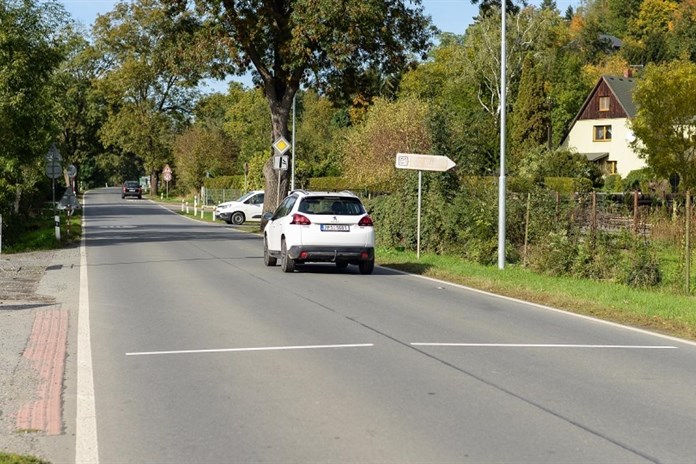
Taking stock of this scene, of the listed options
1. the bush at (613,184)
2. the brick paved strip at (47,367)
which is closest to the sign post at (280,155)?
the brick paved strip at (47,367)

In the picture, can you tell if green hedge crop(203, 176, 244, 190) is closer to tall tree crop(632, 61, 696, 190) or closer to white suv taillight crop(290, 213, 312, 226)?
tall tree crop(632, 61, 696, 190)

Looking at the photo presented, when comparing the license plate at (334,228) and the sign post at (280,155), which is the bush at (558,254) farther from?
the sign post at (280,155)

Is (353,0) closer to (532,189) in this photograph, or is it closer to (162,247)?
(162,247)

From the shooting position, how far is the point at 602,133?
78.8 metres

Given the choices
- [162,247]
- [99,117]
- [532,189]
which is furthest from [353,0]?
[99,117]

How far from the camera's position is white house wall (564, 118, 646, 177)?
2953 inches

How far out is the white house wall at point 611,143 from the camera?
7500 centimetres

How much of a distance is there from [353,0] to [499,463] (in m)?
28.3

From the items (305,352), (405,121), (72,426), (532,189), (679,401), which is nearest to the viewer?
(72,426)

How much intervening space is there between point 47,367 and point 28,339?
79.3 inches

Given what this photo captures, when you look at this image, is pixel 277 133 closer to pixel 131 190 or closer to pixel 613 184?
pixel 613 184

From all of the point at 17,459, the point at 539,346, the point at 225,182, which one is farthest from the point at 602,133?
the point at 17,459

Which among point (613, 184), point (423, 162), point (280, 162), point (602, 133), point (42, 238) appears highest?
point (602, 133)

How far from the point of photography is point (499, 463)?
247 inches
